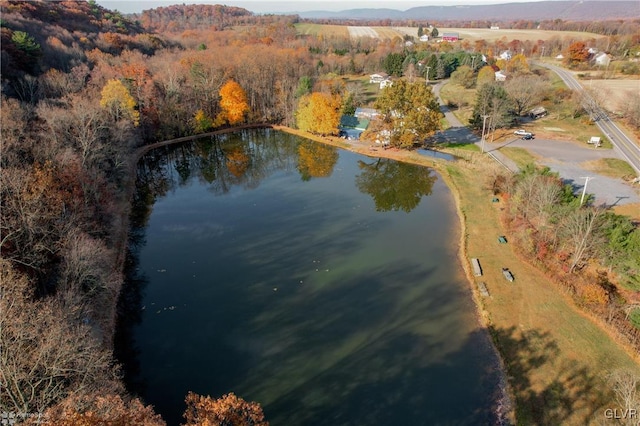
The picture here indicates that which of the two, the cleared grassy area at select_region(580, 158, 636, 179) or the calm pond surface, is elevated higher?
the cleared grassy area at select_region(580, 158, 636, 179)

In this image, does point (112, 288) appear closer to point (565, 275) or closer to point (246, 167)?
point (246, 167)

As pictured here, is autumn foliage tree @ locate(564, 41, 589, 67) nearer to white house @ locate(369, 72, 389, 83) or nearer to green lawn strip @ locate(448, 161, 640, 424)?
white house @ locate(369, 72, 389, 83)

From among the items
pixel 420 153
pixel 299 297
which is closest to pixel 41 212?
pixel 299 297

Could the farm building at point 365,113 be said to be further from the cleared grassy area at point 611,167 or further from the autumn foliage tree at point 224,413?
the autumn foliage tree at point 224,413

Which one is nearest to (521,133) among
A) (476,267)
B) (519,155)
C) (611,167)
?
(519,155)

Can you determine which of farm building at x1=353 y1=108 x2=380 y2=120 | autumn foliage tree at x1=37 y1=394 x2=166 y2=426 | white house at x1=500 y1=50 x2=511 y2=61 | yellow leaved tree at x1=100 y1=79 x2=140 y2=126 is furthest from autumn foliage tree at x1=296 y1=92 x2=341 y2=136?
white house at x1=500 y1=50 x2=511 y2=61
